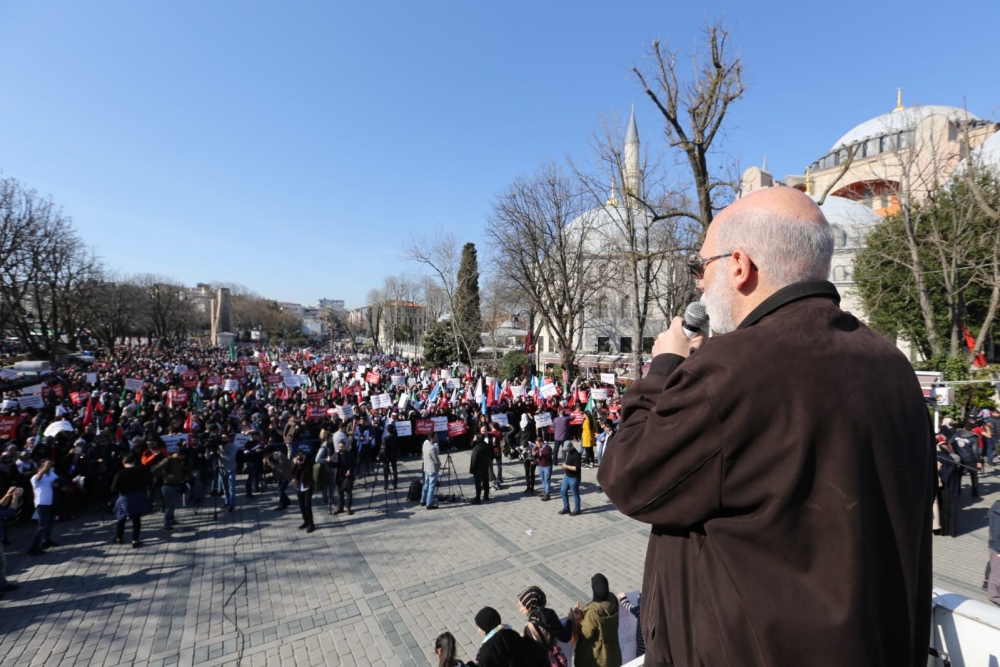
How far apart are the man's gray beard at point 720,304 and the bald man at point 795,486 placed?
106mm

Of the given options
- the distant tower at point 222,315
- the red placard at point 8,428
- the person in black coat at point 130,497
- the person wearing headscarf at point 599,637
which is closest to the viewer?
the person wearing headscarf at point 599,637

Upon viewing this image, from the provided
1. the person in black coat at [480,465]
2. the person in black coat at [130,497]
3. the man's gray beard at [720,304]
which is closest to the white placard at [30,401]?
the person in black coat at [130,497]

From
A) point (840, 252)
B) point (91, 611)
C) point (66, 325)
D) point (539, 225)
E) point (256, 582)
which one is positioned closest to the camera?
point (91, 611)

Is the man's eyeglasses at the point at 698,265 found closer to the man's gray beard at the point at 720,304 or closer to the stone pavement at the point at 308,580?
the man's gray beard at the point at 720,304

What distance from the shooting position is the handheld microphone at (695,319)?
159 centimetres

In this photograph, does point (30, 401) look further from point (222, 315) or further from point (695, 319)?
point (222, 315)

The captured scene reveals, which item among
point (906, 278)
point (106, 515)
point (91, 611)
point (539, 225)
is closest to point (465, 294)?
point (539, 225)

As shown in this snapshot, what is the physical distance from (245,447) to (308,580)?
5.70m

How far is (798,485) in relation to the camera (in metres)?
1.01

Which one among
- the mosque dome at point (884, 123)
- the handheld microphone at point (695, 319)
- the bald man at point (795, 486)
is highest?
the mosque dome at point (884, 123)

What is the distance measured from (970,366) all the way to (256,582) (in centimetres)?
2402

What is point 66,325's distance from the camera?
1310 inches

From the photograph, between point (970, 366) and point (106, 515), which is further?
point (970, 366)

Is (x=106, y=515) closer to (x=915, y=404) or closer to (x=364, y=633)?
(x=364, y=633)
